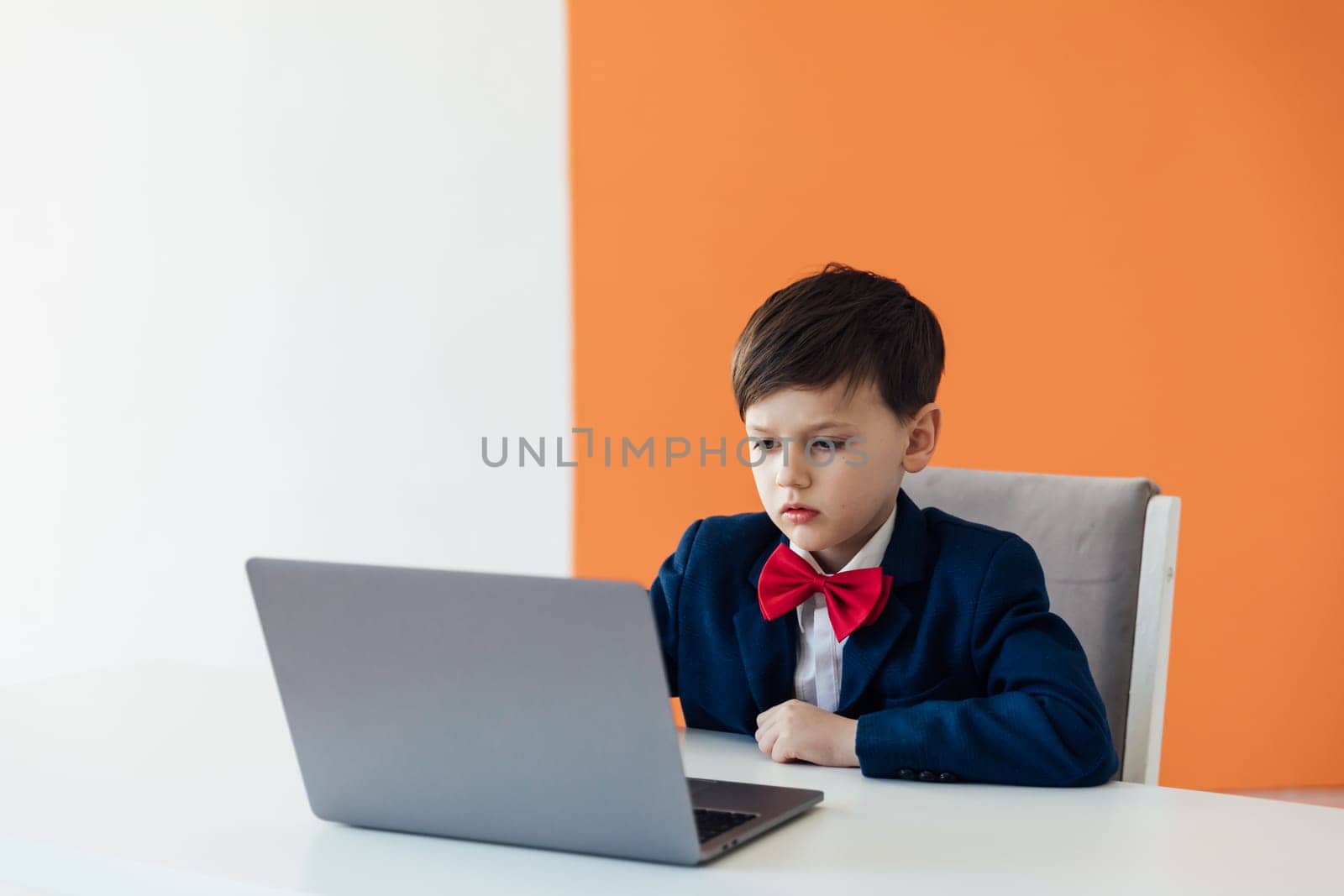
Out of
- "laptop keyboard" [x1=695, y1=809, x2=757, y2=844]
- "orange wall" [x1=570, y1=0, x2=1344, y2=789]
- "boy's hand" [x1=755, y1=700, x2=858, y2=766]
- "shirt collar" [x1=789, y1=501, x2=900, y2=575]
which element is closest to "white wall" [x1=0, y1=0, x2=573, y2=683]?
"orange wall" [x1=570, y1=0, x2=1344, y2=789]

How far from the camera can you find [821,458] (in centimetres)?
131

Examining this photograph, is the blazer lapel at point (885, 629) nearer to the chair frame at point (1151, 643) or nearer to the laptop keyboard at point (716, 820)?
the chair frame at point (1151, 643)

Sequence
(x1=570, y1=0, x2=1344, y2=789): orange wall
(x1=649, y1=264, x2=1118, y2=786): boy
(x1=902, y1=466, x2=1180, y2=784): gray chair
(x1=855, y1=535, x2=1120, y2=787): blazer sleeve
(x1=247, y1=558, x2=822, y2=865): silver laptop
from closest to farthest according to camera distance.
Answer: (x1=247, y1=558, x2=822, y2=865): silver laptop, (x1=855, y1=535, x2=1120, y2=787): blazer sleeve, (x1=649, y1=264, x2=1118, y2=786): boy, (x1=902, y1=466, x2=1180, y2=784): gray chair, (x1=570, y1=0, x2=1344, y2=789): orange wall

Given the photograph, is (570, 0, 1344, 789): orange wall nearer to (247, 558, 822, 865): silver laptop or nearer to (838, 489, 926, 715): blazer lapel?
(838, 489, 926, 715): blazer lapel

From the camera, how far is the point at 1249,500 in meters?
2.90

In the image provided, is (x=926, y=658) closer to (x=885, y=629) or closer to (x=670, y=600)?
(x=885, y=629)

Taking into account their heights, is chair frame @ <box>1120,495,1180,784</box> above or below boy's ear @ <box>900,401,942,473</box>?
below

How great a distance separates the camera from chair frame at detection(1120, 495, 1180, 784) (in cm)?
133

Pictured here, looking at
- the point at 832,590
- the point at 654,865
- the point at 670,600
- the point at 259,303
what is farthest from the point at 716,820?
the point at 259,303

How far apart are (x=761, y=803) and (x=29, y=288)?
10.1 ft

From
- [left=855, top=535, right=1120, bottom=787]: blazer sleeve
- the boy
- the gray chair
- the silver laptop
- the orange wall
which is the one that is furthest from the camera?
the orange wall

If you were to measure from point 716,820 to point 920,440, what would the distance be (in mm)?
566

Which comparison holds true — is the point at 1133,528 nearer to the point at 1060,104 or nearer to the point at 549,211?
the point at 1060,104

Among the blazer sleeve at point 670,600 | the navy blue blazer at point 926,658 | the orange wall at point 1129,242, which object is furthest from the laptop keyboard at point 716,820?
the orange wall at point 1129,242
